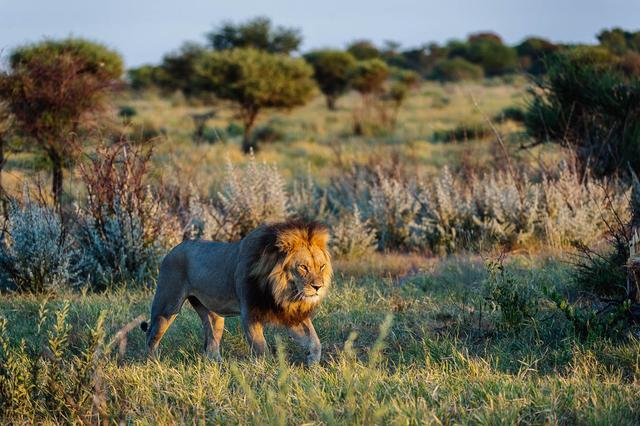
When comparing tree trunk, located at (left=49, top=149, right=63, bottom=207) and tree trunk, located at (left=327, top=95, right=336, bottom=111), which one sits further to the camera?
tree trunk, located at (left=327, top=95, right=336, bottom=111)

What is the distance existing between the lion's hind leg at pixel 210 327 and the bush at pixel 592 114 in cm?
707

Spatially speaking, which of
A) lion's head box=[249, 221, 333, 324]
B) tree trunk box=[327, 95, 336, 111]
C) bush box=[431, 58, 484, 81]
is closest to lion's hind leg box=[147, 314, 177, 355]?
lion's head box=[249, 221, 333, 324]

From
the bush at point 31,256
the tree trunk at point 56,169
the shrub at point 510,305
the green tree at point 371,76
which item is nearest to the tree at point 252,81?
the green tree at point 371,76

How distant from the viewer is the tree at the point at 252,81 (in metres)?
28.5

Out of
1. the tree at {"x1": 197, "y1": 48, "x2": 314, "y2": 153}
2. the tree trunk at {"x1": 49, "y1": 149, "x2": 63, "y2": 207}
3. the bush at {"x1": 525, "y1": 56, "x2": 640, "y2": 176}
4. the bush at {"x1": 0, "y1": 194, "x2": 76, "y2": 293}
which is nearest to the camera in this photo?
the bush at {"x1": 0, "y1": 194, "x2": 76, "y2": 293}

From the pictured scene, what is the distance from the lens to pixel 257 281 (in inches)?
229

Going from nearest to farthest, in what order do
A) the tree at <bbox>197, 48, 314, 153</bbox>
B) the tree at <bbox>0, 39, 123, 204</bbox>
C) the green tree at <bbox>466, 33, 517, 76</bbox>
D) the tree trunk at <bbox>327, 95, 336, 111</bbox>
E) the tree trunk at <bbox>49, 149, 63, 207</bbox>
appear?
the tree trunk at <bbox>49, 149, 63, 207</bbox> < the tree at <bbox>0, 39, 123, 204</bbox> < the tree at <bbox>197, 48, 314, 153</bbox> < the tree trunk at <bbox>327, 95, 336, 111</bbox> < the green tree at <bbox>466, 33, 517, 76</bbox>

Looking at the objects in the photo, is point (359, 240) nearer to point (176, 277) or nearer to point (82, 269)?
point (82, 269)

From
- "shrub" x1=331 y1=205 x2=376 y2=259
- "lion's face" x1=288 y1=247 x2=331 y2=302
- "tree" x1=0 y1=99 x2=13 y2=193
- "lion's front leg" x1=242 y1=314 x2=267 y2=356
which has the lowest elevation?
"shrub" x1=331 y1=205 x2=376 y2=259

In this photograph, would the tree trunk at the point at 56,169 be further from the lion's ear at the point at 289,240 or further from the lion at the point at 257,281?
the lion's ear at the point at 289,240

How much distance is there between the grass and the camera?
4.59m

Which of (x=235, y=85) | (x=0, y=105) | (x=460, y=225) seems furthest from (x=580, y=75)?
(x=235, y=85)

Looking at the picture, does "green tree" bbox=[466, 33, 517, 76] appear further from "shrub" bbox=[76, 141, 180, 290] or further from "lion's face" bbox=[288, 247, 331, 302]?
"lion's face" bbox=[288, 247, 331, 302]

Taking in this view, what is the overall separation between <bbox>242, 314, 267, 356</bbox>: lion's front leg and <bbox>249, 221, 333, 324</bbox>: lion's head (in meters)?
0.10
